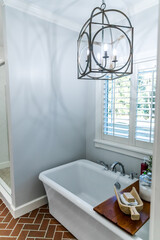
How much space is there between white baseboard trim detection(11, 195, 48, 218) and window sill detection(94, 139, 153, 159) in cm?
120

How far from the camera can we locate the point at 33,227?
2.01 meters

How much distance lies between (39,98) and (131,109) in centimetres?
129

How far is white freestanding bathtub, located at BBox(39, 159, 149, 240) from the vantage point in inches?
54.7

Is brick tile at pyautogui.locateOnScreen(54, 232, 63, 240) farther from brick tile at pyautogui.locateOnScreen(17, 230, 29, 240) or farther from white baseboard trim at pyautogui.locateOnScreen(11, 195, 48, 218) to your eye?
white baseboard trim at pyautogui.locateOnScreen(11, 195, 48, 218)

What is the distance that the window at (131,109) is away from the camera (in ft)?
6.70

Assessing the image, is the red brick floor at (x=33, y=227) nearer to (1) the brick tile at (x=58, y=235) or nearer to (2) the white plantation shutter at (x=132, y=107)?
(1) the brick tile at (x=58, y=235)

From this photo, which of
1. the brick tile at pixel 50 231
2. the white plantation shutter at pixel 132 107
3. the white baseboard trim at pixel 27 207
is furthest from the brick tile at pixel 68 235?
the white plantation shutter at pixel 132 107

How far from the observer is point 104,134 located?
105 inches

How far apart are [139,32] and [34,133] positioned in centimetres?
193

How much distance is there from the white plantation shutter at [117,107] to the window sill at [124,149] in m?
0.15

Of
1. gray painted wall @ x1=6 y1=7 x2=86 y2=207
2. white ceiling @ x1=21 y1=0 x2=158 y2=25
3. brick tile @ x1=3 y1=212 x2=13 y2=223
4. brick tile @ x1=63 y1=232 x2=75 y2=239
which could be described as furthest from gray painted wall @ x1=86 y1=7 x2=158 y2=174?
brick tile @ x1=3 y1=212 x2=13 y2=223

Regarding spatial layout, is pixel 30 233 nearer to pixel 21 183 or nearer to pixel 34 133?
pixel 21 183

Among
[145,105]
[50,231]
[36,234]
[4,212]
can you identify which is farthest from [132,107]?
[4,212]

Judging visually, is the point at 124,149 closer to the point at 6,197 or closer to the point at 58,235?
the point at 58,235
